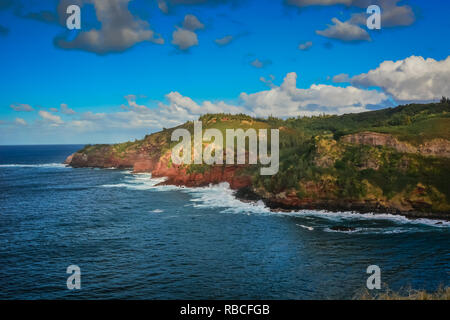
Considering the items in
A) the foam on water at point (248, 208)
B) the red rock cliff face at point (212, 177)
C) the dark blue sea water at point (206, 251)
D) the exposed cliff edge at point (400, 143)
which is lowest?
the dark blue sea water at point (206, 251)

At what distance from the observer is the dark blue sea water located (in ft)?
134

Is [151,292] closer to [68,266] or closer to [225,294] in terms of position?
[225,294]

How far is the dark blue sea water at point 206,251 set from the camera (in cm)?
4075

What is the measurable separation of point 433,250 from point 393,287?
17575 mm

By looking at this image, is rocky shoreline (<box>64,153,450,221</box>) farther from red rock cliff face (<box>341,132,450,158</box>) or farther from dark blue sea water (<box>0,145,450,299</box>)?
red rock cliff face (<box>341,132,450,158</box>)

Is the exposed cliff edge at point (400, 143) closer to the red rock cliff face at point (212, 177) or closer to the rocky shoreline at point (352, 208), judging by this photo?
the rocky shoreline at point (352, 208)

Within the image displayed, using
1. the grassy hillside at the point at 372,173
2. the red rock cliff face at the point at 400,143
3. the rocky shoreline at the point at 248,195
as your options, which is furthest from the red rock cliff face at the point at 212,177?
the red rock cliff face at the point at 400,143

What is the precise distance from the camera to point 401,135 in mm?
94500

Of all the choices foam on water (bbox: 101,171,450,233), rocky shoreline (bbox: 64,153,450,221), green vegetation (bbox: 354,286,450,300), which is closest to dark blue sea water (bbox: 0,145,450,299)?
foam on water (bbox: 101,171,450,233)

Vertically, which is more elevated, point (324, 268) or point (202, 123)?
point (202, 123)

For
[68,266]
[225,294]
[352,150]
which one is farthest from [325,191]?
[68,266]

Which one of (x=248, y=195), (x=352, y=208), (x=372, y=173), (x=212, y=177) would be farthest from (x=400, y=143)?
(x=212, y=177)

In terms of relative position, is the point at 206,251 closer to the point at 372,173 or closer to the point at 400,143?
the point at 372,173

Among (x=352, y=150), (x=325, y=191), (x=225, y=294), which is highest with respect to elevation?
(x=352, y=150)
